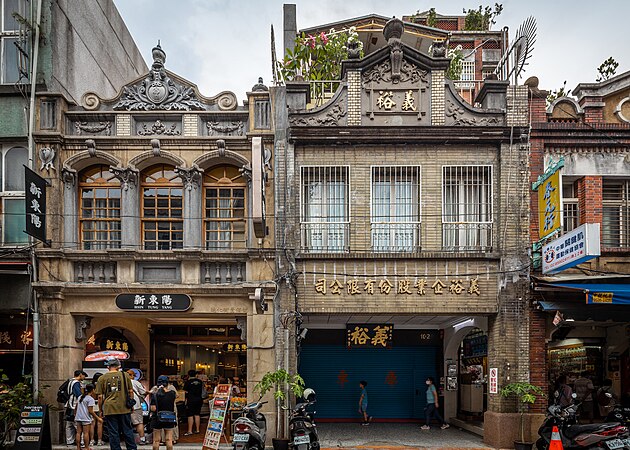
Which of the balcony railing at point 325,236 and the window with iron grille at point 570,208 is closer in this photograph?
the balcony railing at point 325,236

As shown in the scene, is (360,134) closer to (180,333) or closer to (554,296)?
(554,296)

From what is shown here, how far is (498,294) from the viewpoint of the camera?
1503cm

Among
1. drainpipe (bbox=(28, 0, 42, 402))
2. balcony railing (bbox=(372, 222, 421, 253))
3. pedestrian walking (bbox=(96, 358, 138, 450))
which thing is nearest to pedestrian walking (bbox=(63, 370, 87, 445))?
drainpipe (bbox=(28, 0, 42, 402))

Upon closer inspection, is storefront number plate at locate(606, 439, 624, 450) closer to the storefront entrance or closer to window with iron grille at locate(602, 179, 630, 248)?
window with iron grille at locate(602, 179, 630, 248)

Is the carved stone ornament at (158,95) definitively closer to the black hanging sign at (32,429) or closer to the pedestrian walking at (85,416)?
the pedestrian walking at (85,416)

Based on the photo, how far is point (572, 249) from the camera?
42.0 ft

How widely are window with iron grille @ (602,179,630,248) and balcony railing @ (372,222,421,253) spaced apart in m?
4.82

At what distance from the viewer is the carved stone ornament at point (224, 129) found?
15.6 m

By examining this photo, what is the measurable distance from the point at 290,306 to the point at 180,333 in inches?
250

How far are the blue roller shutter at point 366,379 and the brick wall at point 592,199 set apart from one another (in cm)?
690

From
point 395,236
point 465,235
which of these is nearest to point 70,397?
point 395,236

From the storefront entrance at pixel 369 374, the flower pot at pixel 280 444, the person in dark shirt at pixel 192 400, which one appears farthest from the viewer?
the storefront entrance at pixel 369 374

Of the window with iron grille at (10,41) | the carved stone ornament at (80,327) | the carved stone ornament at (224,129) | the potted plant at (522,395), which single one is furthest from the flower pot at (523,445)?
the window with iron grille at (10,41)

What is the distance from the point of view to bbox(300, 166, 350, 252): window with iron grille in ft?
51.0
